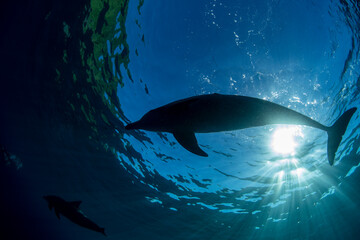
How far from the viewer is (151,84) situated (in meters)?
8.76

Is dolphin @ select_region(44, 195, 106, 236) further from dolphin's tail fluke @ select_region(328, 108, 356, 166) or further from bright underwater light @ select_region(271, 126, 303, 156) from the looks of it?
bright underwater light @ select_region(271, 126, 303, 156)

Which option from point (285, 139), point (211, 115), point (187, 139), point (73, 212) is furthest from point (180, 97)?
point (285, 139)

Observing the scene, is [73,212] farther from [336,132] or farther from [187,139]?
[336,132]

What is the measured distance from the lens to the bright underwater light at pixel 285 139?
10.1 metres

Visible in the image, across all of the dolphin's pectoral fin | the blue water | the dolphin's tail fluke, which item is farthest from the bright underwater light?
the dolphin's pectoral fin

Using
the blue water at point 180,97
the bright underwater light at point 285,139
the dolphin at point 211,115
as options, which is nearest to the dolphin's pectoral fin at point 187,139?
the dolphin at point 211,115

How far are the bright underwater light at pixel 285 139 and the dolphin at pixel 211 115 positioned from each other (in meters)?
7.81

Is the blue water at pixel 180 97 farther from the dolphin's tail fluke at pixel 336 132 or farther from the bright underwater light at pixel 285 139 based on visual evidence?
the dolphin's tail fluke at pixel 336 132

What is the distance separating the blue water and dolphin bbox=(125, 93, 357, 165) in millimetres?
5267

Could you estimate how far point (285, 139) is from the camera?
10781 mm

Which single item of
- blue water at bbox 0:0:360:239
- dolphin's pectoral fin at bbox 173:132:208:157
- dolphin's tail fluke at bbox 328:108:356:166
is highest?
blue water at bbox 0:0:360:239

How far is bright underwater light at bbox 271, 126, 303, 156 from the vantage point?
10.1 m

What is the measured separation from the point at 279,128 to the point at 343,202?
61.4 ft

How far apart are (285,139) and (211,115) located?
389 inches
